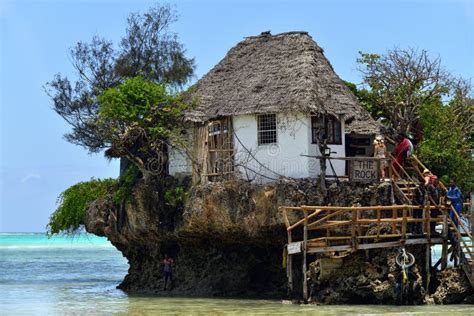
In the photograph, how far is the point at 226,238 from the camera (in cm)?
3472

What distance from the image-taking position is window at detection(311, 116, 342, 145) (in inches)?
1328

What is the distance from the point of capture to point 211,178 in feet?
113

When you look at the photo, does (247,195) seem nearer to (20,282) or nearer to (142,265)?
(142,265)

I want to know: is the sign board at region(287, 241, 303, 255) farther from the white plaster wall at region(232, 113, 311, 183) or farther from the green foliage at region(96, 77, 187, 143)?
the green foliage at region(96, 77, 187, 143)

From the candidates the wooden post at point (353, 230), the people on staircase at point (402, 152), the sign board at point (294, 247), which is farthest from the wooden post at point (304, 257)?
the people on staircase at point (402, 152)

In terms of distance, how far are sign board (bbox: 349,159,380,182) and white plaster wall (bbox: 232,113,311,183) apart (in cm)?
148

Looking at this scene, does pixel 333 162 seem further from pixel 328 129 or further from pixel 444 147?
pixel 444 147

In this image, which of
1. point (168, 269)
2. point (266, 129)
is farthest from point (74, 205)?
point (266, 129)

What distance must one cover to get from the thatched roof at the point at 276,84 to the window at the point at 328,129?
39cm

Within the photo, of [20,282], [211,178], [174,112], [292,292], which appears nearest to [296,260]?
[292,292]

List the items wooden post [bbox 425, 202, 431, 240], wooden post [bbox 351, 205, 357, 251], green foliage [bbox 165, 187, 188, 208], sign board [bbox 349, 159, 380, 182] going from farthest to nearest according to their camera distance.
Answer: green foliage [bbox 165, 187, 188, 208]
sign board [bbox 349, 159, 380, 182]
wooden post [bbox 425, 202, 431, 240]
wooden post [bbox 351, 205, 357, 251]

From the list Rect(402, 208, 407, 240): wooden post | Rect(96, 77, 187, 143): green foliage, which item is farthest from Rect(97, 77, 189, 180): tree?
Rect(402, 208, 407, 240): wooden post

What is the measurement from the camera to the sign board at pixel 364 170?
3288cm

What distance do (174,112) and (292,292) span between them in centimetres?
741
